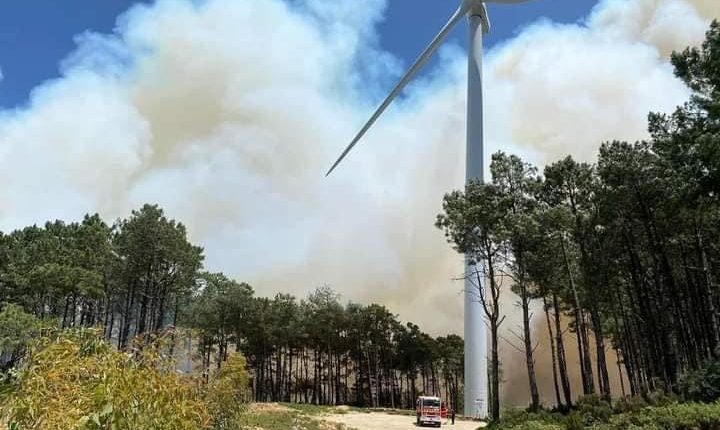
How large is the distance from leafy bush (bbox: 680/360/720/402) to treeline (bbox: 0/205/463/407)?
111 feet

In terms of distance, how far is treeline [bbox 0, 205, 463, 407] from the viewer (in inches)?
1845

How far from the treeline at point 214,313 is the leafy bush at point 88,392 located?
4065 centimetres

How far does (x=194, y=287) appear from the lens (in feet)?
194

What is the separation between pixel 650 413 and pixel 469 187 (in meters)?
17.7

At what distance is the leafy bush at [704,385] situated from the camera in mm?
17172

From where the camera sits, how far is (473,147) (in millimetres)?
43031

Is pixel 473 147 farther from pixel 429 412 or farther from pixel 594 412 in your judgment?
pixel 594 412

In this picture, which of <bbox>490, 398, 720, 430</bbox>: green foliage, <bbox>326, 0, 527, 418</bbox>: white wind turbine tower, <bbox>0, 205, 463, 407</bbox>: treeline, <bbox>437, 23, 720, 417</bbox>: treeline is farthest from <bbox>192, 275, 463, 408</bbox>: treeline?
<bbox>490, 398, 720, 430</bbox>: green foliage

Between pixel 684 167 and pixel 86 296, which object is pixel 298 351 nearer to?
pixel 86 296

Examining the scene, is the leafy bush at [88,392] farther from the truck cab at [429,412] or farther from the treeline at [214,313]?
the treeline at [214,313]

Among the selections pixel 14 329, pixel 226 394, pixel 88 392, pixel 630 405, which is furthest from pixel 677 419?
pixel 14 329

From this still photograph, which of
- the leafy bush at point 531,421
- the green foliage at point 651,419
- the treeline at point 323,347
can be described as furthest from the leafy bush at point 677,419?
the treeline at point 323,347

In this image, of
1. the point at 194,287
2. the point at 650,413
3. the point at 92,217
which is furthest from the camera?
the point at 194,287

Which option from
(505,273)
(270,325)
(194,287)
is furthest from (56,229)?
(505,273)
